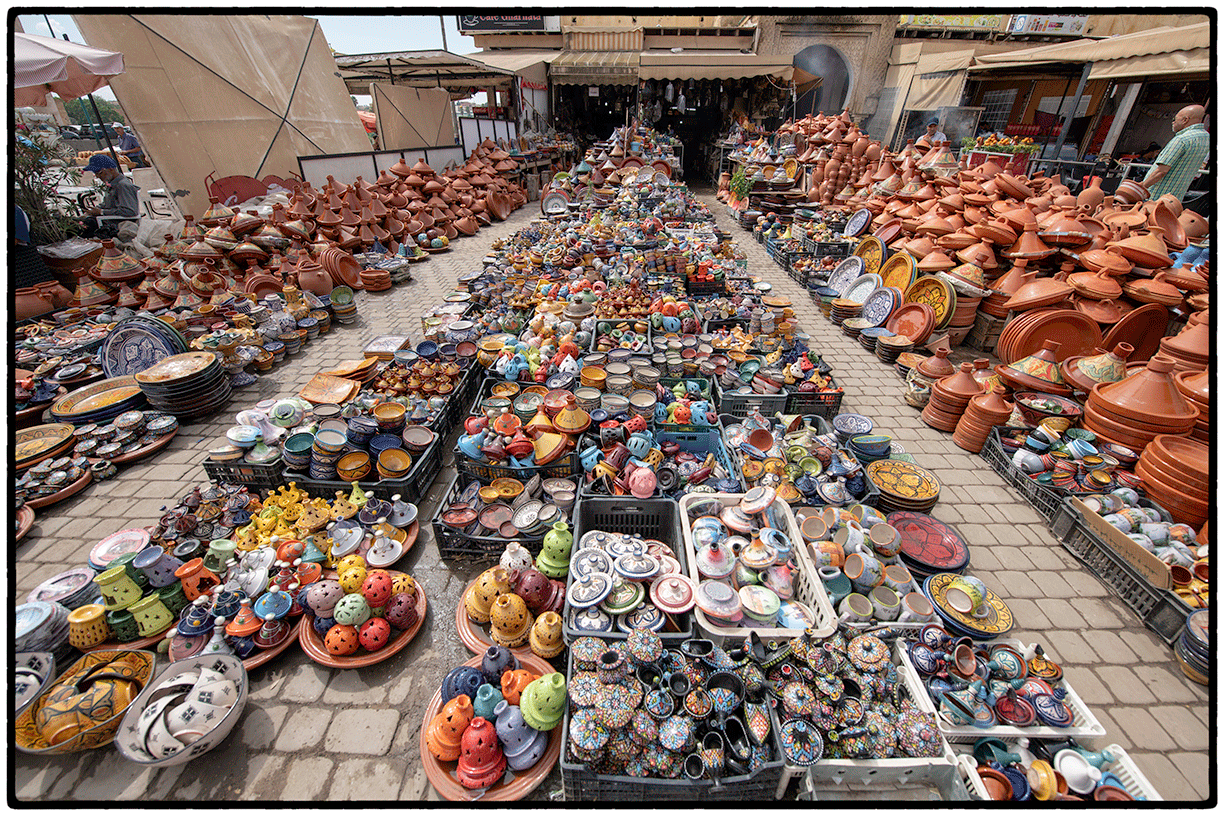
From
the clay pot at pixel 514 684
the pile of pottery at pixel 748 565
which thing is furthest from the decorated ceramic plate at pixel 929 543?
the clay pot at pixel 514 684

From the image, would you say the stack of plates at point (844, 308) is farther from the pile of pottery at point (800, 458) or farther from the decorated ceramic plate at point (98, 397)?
the decorated ceramic plate at point (98, 397)

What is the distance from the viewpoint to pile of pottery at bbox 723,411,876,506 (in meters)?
3.84

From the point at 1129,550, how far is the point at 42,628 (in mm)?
6945

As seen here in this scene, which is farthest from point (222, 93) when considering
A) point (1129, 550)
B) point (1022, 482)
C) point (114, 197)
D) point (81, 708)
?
point (1129, 550)

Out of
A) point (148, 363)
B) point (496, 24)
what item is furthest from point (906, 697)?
point (496, 24)

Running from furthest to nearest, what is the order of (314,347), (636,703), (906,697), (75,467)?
(314,347), (75,467), (906,697), (636,703)

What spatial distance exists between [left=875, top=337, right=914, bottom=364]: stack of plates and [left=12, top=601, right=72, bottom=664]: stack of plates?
26.9 feet

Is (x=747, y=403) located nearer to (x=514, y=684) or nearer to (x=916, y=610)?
(x=916, y=610)

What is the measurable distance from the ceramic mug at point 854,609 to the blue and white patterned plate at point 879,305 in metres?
5.40

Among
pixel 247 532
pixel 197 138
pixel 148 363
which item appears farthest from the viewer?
pixel 197 138

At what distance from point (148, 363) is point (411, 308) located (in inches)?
145

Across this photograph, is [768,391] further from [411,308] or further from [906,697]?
[411,308]

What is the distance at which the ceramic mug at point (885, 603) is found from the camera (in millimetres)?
2975

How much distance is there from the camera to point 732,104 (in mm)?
22094
